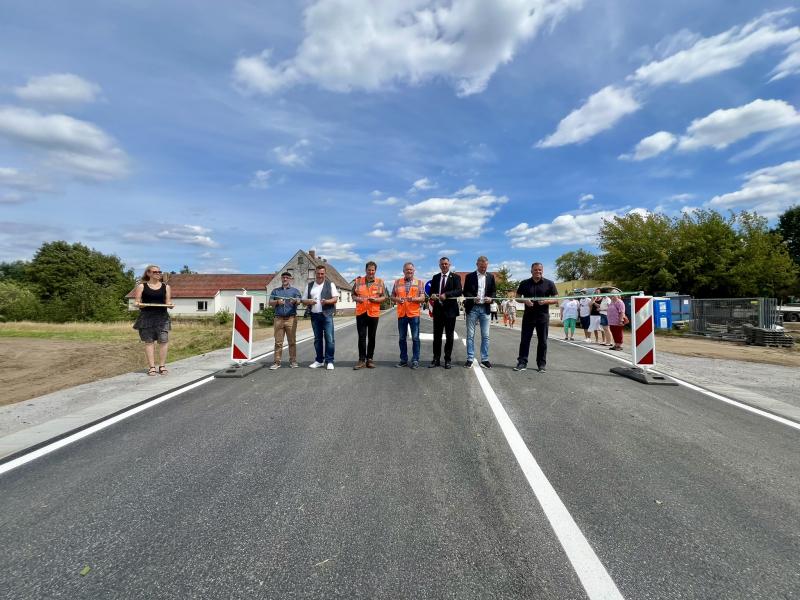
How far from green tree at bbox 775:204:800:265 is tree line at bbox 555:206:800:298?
2896 centimetres

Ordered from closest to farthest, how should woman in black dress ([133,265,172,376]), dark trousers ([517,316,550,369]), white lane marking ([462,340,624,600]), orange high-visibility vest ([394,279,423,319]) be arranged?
1. white lane marking ([462,340,624,600])
2. woman in black dress ([133,265,172,376])
3. dark trousers ([517,316,550,369])
4. orange high-visibility vest ([394,279,423,319])

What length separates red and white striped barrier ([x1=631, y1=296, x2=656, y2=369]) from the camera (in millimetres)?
7336

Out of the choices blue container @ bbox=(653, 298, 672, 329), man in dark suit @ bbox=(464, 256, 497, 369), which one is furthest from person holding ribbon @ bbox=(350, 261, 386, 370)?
blue container @ bbox=(653, 298, 672, 329)

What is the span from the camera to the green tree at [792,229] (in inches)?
1976

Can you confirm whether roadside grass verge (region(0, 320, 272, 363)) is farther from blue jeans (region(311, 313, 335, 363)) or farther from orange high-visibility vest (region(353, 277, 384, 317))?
orange high-visibility vest (region(353, 277, 384, 317))

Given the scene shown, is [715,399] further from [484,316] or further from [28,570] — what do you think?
[28,570]

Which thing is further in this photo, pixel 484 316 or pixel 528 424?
pixel 484 316

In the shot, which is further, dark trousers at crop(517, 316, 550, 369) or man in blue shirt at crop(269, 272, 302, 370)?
man in blue shirt at crop(269, 272, 302, 370)

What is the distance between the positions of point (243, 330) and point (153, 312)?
1598 millimetres

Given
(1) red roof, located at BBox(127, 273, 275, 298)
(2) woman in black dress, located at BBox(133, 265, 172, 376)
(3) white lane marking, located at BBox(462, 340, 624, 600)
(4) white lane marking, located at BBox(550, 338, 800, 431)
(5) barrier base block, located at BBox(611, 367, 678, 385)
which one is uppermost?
(1) red roof, located at BBox(127, 273, 275, 298)

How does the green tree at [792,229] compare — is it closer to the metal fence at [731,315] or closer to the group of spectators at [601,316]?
the metal fence at [731,315]

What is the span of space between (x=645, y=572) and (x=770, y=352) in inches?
592

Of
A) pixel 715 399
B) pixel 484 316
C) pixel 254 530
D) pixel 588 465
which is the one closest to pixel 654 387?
pixel 715 399

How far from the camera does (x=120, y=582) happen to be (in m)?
2.05
